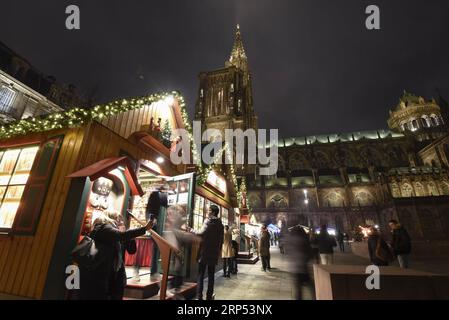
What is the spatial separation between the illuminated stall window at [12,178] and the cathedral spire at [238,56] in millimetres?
56688

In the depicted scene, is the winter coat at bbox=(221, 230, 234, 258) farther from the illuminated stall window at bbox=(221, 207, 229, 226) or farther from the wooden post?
the wooden post

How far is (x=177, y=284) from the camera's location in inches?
220

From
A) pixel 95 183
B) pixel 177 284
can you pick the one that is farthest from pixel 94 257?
pixel 177 284

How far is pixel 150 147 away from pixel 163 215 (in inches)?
96.3

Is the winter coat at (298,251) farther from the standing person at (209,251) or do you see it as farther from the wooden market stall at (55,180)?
the wooden market stall at (55,180)

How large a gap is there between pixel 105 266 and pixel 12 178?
496 centimetres

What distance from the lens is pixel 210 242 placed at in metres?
4.98

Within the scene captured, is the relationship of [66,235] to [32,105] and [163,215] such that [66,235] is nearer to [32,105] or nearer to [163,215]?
[163,215]

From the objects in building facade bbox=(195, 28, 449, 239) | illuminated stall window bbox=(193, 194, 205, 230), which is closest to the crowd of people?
illuminated stall window bbox=(193, 194, 205, 230)

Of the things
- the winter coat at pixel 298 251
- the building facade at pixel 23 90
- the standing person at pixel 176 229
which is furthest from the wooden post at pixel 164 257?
the building facade at pixel 23 90

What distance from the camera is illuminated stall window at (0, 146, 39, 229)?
207 inches

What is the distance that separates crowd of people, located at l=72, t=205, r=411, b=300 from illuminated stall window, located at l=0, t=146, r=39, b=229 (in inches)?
143

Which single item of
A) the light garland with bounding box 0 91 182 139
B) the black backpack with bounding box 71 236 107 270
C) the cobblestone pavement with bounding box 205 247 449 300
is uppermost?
the light garland with bounding box 0 91 182 139

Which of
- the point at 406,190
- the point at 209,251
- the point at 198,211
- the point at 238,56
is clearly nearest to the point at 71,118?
the point at 209,251
